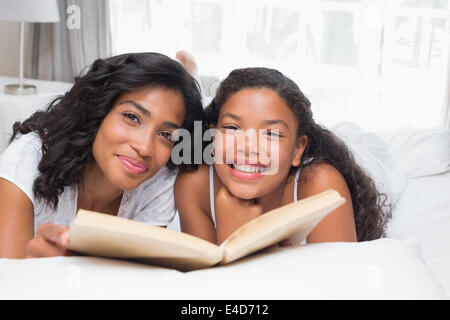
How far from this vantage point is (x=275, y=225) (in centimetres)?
69

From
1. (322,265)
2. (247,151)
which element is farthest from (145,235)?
(247,151)

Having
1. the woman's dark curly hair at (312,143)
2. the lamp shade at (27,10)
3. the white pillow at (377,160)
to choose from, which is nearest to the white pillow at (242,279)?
the woman's dark curly hair at (312,143)

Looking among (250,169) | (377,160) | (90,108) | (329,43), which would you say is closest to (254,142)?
(250,169)

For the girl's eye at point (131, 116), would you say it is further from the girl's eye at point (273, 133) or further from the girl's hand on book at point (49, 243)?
the girl's hand on book at point (49, 243)

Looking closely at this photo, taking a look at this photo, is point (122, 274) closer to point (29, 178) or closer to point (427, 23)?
point (29, 178)

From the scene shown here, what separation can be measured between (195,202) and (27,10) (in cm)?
187

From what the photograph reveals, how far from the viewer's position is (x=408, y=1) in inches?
131

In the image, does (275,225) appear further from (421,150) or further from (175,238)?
(421,150)

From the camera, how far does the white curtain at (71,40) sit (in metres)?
3.44

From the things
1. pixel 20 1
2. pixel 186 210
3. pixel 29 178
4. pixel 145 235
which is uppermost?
pixel 20 1

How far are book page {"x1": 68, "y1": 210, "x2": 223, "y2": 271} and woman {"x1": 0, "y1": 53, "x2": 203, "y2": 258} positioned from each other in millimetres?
393

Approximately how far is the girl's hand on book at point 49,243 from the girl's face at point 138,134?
0.33m

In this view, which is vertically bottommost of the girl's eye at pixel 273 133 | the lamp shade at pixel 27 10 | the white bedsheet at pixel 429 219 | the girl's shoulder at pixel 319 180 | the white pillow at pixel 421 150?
the white bedsheet at pixel 429 219
